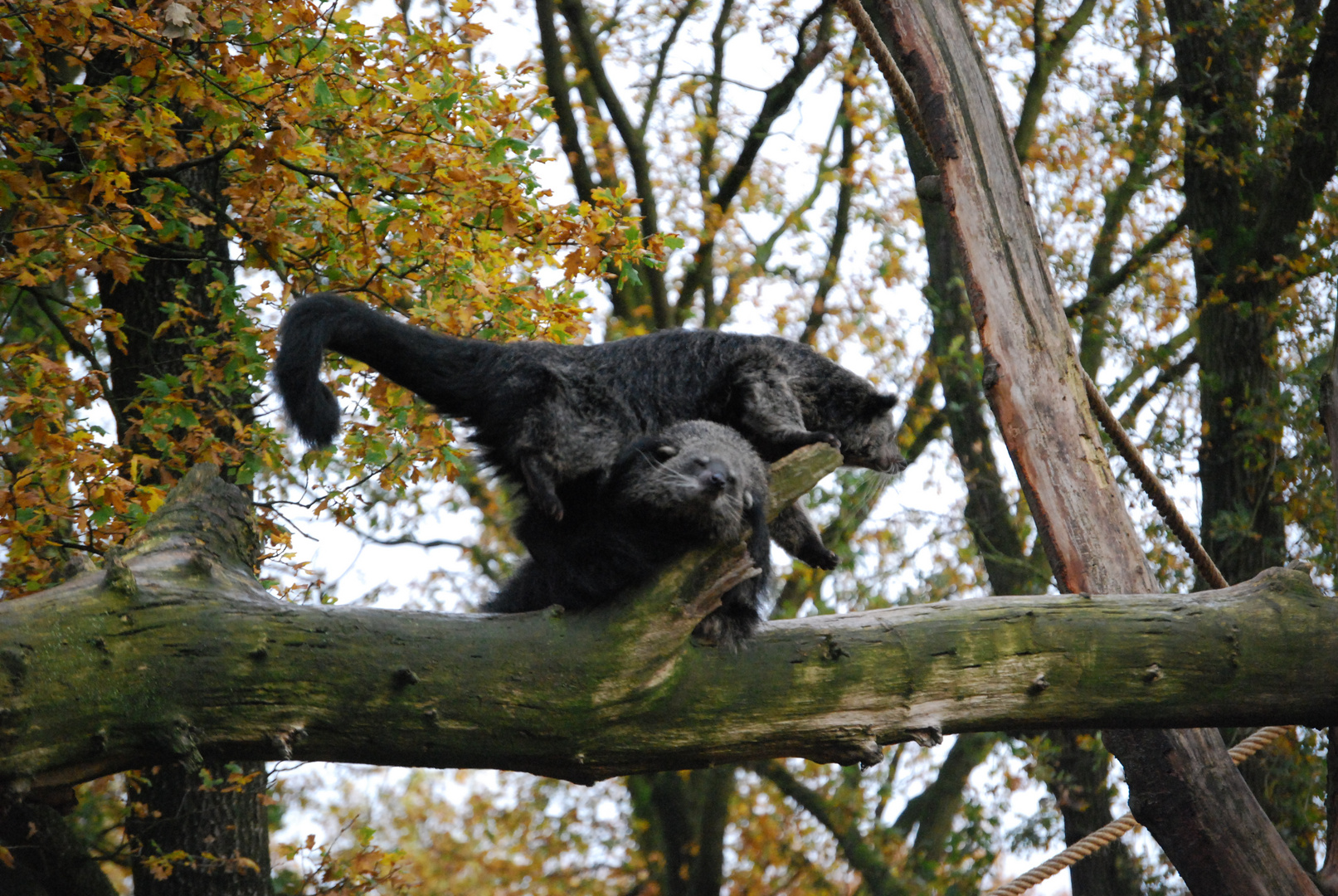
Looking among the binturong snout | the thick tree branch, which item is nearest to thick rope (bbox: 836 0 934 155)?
the binturong snout

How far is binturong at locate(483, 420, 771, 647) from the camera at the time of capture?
2.94m

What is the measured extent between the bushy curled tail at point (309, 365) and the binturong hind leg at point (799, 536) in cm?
152

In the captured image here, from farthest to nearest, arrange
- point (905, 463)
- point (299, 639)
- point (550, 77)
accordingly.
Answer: point (550, 77), point (905, 463), point (299, 639)

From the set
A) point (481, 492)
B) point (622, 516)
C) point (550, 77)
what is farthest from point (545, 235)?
point (481, 492)

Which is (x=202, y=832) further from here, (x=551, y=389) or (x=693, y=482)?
(x=693, y=482)

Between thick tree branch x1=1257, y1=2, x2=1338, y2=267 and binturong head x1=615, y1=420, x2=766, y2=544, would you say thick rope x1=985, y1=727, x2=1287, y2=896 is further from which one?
thick tree branch x1=1257, y1=2, x2=1338, y2=267

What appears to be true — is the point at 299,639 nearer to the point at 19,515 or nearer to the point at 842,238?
the point at 19,515

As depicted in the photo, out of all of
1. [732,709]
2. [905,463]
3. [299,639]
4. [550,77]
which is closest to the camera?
[299,639]

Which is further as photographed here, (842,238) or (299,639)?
(842,238)

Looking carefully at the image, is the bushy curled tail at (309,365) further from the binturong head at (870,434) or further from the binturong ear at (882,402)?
the binturong ear at (882,402)

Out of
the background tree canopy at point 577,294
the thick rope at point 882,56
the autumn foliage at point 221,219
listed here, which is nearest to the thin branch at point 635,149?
the background tree canopy at point 577,294

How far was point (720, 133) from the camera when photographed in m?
11.5

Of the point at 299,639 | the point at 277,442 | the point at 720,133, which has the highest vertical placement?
the point at 720,133

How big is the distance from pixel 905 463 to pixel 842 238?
7503mm
